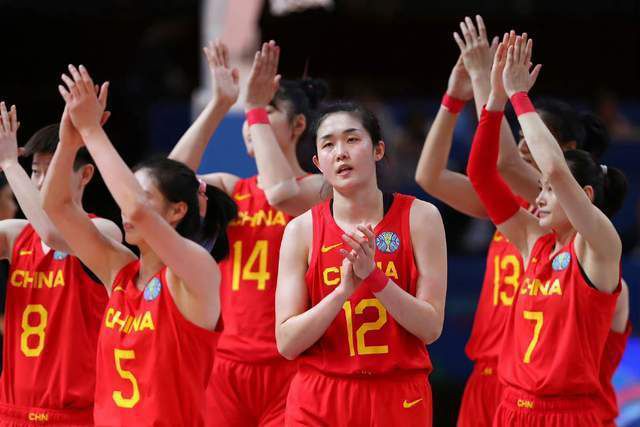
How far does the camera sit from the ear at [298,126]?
6285mm

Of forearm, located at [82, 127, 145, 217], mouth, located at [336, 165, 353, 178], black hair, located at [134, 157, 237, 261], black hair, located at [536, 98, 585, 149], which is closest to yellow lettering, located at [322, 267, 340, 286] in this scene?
mouth, located at [336, 165, 353, 178]

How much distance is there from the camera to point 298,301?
15.7 feet

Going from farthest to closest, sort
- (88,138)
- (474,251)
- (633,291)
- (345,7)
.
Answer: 1. (345,7)
2. (474,251)
3. (633,291)
4. (88,138)

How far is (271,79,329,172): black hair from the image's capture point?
6.28 meters

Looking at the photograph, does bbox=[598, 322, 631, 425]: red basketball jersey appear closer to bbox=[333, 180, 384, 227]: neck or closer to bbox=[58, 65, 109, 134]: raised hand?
bbox=[333, 180, 384, 227]: neck

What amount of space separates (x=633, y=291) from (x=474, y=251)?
1.45 metres

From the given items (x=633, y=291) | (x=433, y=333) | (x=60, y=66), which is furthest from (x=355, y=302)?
(x=60, y=66)

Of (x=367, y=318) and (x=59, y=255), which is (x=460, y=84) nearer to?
(x=367, y=318)

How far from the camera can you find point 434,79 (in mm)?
12422

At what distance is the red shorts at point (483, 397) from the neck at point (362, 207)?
1529 millimetres

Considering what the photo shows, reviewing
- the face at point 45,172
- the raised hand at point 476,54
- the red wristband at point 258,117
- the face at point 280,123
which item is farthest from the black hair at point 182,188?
the raised hand at point 476,54

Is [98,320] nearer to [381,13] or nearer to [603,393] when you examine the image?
[603,393]

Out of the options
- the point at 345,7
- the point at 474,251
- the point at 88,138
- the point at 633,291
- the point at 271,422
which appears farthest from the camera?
the point at 345,7

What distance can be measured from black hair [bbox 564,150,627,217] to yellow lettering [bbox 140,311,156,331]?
192 cm
